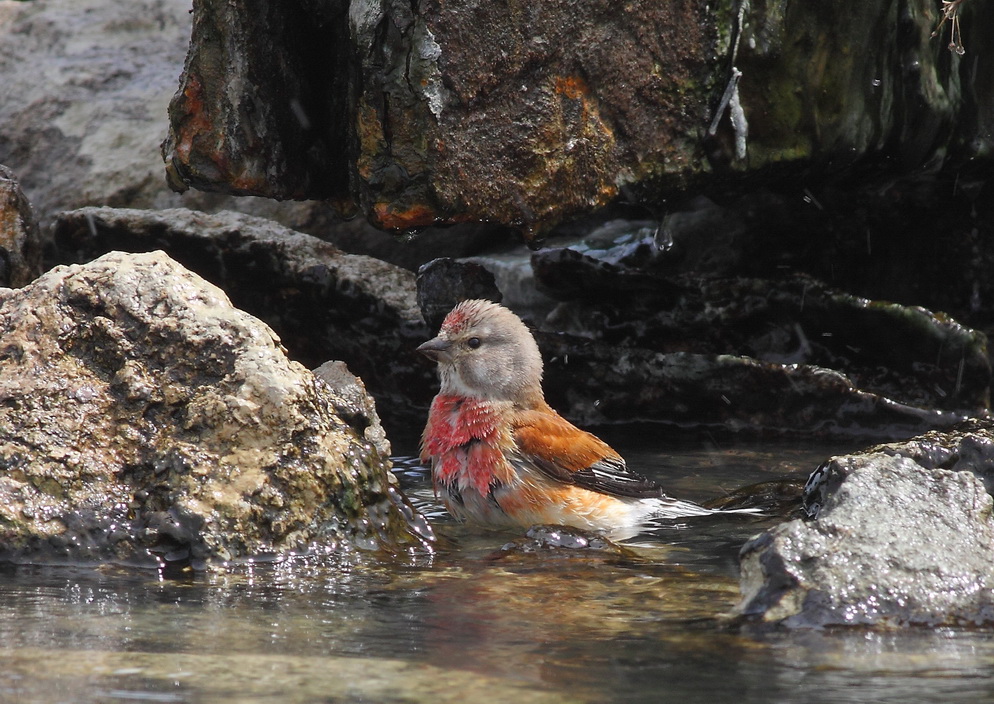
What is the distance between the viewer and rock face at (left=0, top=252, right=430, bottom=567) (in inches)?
166

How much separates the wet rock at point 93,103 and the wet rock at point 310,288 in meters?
1.30

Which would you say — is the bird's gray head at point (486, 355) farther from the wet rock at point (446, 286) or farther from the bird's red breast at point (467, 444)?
the wet rock at point (446, 286)

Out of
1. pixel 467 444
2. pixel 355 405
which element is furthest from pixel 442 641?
pixel 467 444

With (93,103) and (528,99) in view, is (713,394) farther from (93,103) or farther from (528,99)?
(93,103)

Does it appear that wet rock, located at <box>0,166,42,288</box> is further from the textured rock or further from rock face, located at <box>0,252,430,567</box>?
the textured rock

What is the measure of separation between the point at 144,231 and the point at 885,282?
202 inches

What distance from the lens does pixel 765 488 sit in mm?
5629

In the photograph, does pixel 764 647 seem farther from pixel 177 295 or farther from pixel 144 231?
pixel 144 231

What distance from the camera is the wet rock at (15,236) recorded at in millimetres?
7277

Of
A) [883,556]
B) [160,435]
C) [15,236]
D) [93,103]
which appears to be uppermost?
[93,103]

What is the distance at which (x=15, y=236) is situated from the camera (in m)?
7.31

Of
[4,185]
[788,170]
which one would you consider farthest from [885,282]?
[4,185]

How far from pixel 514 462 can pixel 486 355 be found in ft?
2.25

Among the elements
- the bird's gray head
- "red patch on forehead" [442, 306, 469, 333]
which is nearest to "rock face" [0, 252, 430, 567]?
the bird's gray head
